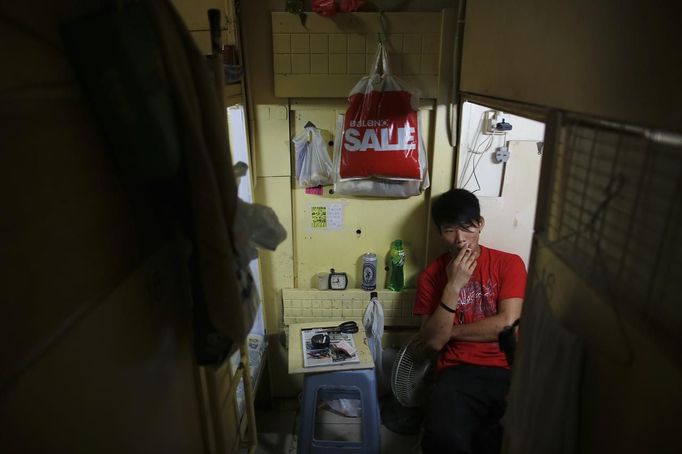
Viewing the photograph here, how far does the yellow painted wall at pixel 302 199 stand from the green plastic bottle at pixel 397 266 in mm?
52

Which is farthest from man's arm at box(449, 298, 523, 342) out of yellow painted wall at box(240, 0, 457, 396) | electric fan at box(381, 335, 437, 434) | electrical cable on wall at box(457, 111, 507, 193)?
electrical cable on wall at box(457, 111, 507, 193)

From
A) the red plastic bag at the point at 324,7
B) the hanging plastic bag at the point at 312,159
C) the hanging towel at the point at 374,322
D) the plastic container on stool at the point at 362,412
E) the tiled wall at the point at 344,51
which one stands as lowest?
the plastic container on stool at the point at 362,412

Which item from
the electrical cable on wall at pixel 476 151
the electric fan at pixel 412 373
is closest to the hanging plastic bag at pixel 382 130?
the electrical cable on wall at pixel 476 151

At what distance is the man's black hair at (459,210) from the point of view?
2.06m

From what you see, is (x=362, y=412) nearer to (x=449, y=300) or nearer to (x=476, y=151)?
(x=449, y=300)

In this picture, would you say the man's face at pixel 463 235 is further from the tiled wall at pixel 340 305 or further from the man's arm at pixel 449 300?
the tiled wall at pixel 340 305

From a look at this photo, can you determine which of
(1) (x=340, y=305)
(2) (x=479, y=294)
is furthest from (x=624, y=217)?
(1) (x=340, y=305)

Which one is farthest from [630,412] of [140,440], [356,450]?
[356,450]

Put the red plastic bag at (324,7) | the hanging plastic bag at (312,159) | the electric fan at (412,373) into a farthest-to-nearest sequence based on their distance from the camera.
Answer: the hanging plastic bag at (312,159) < the electric fan at (412,373) < the red plastic bag at (324,7)

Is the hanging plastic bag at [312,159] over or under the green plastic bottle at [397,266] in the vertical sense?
over

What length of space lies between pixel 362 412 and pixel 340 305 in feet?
2.00

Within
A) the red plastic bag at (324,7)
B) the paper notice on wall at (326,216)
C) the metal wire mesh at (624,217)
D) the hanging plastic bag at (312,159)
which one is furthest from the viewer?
the paper notice on wall at (326,216)

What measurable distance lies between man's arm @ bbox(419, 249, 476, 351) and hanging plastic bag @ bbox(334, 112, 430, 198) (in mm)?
423

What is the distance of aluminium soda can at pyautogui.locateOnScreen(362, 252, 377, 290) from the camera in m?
2.43
